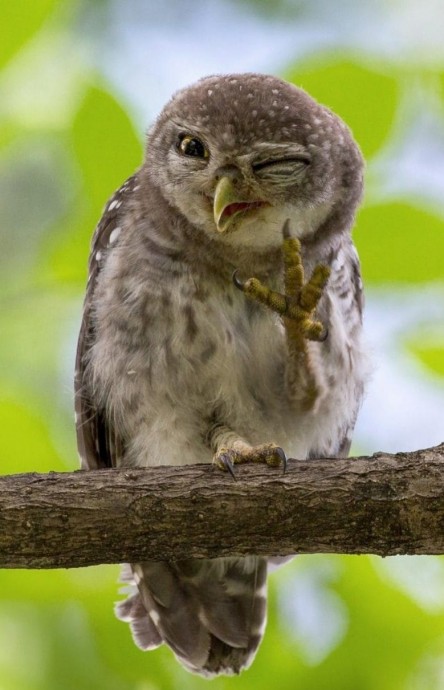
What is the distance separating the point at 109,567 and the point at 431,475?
1396 mm

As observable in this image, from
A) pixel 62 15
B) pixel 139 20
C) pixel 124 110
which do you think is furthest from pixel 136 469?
pixel 139 20

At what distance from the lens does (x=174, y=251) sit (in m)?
3.66

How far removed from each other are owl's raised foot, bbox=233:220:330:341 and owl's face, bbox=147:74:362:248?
5.1 inches

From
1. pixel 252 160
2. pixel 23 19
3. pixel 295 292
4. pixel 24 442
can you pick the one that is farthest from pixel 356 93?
pixel 24 442

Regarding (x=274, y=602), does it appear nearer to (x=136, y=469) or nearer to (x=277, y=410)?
(x=277, y=410)

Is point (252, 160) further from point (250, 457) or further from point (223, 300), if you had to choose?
point (250, 457)

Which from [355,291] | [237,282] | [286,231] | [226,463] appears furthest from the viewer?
[355,291]

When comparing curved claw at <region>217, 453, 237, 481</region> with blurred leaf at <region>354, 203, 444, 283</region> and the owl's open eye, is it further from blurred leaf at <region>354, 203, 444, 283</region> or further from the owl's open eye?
the owl's open eye

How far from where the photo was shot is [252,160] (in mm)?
3352

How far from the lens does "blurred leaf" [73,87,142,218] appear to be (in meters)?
3.31

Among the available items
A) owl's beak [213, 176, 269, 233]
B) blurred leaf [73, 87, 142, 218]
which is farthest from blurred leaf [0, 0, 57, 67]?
owl's beak [213, 176, 269, 233]

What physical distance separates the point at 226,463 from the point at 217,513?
17cm

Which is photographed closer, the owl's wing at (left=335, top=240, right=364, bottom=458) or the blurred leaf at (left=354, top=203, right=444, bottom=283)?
the blurred leaf at (left=354, top=203, right=444, bottom=283)

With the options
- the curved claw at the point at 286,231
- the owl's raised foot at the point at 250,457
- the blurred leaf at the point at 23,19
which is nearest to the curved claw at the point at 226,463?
the owl's raised foot at the point at 250,457
